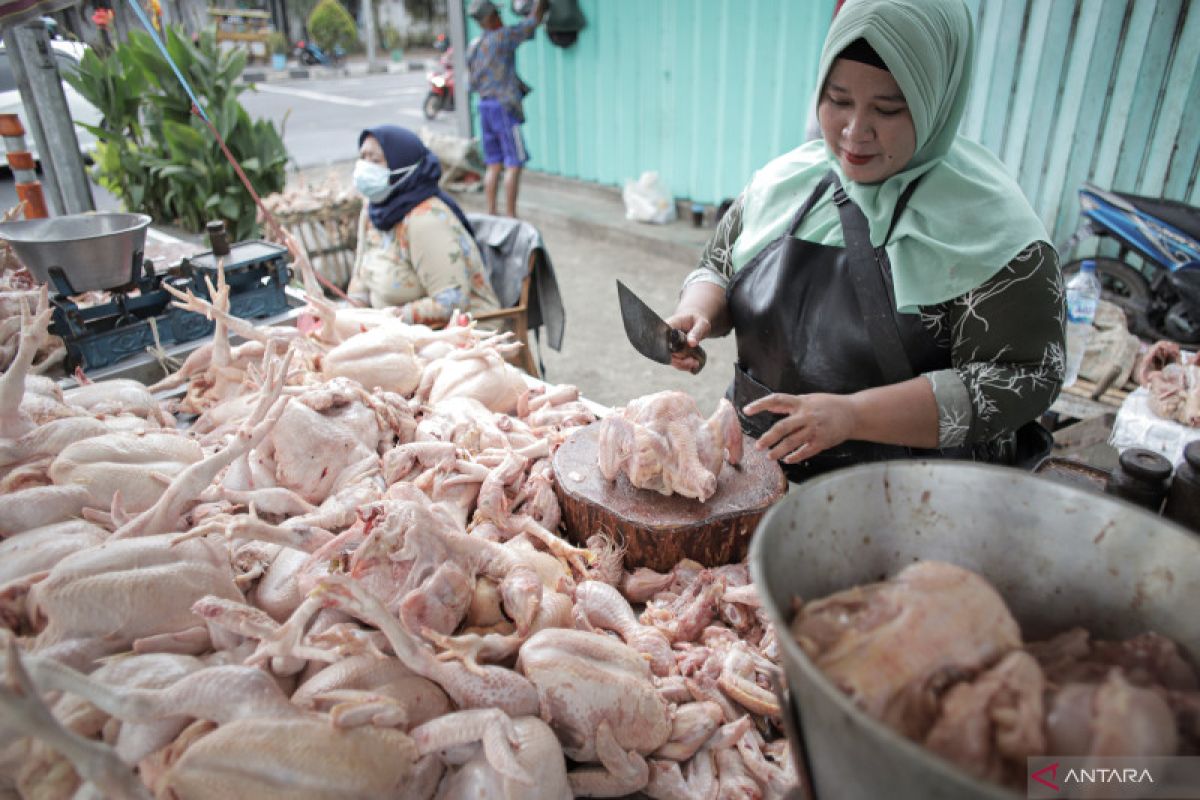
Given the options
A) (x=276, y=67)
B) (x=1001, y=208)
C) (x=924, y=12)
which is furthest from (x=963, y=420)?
(x=276, y=67)

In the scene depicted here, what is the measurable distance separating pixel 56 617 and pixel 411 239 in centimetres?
297

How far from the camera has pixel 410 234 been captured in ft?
13.3

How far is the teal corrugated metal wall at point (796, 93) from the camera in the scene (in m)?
4.59

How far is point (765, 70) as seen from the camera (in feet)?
23.1

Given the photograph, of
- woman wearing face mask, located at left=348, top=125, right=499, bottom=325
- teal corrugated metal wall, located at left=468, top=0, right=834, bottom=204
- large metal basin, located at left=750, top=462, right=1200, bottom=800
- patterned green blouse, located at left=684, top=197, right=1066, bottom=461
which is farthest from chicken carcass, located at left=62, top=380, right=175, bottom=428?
teal corrugated metal wall, located at left=468, top=0, right=834, bottom=204

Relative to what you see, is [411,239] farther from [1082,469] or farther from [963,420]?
[1082,469]

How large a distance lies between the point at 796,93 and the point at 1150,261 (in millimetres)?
3649

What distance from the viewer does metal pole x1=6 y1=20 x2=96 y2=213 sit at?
3.63m

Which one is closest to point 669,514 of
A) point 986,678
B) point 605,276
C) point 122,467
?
point 986,678

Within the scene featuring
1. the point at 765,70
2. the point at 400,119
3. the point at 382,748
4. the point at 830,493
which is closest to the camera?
the point at 830,493

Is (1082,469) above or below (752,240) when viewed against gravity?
below

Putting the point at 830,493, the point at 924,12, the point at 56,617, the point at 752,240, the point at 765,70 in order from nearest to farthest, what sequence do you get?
the point at 830,493 < the point at 56,617 < the point at 924,12 < the point at 752,240 < the point at 765,70

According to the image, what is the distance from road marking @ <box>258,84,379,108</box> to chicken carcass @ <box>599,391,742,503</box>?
18426 millimetres

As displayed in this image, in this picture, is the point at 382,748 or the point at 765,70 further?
the point at 765,70
